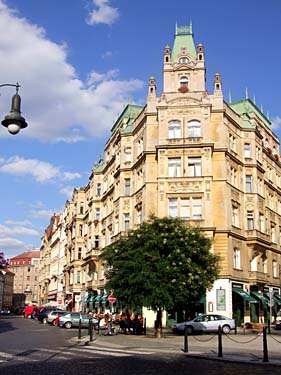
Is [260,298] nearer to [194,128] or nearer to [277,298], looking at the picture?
[277,298]

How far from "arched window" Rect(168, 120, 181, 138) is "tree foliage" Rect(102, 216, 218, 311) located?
1238 centimetres

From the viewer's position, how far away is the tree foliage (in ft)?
98.5

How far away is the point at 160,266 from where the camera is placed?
30.4 m

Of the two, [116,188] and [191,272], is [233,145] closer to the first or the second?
[116,188]

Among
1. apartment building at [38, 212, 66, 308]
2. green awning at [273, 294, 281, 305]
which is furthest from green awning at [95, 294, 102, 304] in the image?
apartment building at [38, 212, 66, 308]

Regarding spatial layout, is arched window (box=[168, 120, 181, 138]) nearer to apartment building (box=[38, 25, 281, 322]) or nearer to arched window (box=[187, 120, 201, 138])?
apartment building (box=[38, 25, 281, 322])

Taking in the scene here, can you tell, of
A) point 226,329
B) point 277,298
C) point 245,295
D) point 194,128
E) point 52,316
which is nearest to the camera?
point 226,329

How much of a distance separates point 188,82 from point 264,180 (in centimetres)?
1290

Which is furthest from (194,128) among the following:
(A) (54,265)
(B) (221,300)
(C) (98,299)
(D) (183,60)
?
(A) (54,265)

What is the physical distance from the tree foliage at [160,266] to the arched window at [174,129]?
12378 millimetres

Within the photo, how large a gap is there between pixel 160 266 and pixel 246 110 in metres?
27.6

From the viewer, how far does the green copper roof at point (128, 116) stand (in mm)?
51000

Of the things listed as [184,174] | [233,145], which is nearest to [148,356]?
[184,174]

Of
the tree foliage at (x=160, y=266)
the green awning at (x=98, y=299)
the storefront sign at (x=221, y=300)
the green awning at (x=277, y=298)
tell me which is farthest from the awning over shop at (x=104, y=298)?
the tree foliage at (x=160, y=266)
